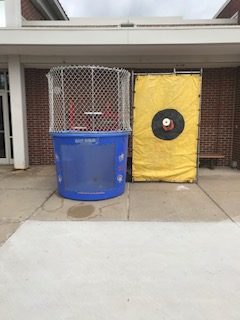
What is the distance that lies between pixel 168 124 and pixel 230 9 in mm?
6305

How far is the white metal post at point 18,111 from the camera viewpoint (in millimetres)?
8297

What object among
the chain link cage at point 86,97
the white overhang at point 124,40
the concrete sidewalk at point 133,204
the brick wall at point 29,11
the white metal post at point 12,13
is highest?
the brick wall at point 29,11

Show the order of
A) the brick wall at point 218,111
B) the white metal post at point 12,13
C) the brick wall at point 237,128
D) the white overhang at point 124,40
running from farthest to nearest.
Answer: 1. the brick wall at point 218,111
2. the brick wall at point 237,128
3. the white metal post at point 12,13
4. the white overhang at point 124,40

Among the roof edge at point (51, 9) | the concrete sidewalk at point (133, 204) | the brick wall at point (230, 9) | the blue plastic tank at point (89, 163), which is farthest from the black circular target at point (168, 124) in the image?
the roof edge at point (51, 9)

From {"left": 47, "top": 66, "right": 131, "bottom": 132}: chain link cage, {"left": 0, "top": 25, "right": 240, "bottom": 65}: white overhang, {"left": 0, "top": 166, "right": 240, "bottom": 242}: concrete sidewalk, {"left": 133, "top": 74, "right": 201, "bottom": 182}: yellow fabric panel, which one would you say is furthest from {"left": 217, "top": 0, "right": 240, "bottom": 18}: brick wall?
{"left": 0, "top": 166, "right": 240, "bottom": 242}: concrete sidewalk

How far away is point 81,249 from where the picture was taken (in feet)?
11.9

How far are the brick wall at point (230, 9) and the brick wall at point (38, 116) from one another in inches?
246

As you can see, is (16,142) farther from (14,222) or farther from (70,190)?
(14,222)

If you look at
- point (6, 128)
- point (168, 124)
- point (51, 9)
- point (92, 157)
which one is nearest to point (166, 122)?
point (168, 124)

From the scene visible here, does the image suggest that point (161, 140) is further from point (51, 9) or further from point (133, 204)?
point (51, 9)

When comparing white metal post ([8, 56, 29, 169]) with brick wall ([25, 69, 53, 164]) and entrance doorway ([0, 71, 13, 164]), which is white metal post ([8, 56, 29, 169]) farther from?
entrance doorway ([0, 71, 13, 164])

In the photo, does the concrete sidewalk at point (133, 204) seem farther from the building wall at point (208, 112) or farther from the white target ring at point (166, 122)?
the building wall at point (208, 112)

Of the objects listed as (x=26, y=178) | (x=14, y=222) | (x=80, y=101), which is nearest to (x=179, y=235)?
(x=14, y=222)

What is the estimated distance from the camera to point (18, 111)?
8.45 meters
